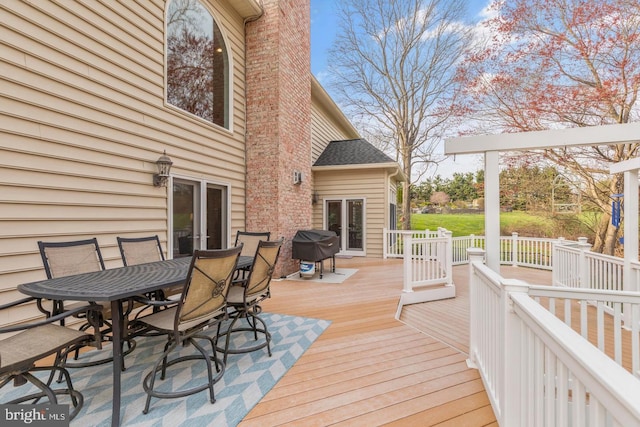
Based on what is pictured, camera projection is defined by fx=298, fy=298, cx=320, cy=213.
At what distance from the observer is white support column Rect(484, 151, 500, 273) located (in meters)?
3.59

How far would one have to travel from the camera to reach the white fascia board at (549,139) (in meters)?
3.39

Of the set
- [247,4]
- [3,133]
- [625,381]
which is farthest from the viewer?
[247,4]

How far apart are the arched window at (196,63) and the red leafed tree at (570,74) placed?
7.49m

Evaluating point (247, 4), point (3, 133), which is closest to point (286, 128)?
point (247, 4)

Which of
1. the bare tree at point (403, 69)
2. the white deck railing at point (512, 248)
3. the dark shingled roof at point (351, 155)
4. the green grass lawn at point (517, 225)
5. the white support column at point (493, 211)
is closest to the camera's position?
the white support column at point (493, 211)

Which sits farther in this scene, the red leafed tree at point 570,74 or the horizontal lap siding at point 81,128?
the red leafed tree at point 570,74

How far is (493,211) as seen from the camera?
3.61 metres

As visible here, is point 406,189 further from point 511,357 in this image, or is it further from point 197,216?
point 511,357

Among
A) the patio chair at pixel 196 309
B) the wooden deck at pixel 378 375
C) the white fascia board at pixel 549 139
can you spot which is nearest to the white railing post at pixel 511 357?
the wooden deck at pixel 378 375

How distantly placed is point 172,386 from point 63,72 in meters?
3.35

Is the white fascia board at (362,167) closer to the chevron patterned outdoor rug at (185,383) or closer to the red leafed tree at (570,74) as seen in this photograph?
the red leafed tree at (570,74)

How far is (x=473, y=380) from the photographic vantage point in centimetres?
249

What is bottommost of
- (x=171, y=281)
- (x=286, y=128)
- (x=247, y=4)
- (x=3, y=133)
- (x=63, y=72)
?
(x=171, y=281)

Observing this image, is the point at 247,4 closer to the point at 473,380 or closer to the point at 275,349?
the point at 275,349
